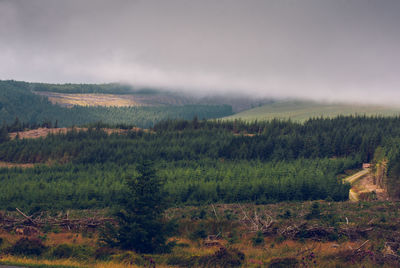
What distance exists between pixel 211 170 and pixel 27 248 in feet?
387

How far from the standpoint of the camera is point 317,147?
18338 cm

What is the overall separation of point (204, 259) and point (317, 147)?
15982cm

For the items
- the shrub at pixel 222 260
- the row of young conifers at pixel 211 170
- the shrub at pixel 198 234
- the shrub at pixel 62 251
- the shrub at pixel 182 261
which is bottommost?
the row of young conifers at pixel 211 170

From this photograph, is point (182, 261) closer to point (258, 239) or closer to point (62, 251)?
point (62, 251)

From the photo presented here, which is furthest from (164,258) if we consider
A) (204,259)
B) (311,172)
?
(311,172)

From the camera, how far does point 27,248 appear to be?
32.3 metres

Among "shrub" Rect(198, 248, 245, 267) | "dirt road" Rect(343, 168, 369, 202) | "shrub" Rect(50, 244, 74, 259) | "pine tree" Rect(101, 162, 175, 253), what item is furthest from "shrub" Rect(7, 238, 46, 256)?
"dirt road" Rect(343, 168, 369, 202)

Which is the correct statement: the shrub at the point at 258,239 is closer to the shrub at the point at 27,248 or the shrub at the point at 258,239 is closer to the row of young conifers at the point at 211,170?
the shrub at the point at 27,248

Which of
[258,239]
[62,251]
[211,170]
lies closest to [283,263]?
[258,239]

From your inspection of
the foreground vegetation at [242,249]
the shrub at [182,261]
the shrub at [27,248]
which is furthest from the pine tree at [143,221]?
the shrub at [27,248]

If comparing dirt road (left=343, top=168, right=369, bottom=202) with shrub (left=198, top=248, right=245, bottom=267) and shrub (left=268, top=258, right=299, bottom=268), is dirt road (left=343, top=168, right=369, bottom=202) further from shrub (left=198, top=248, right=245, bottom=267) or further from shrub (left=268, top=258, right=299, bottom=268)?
shrub (left=198, top=248, right=245, bottom=267)

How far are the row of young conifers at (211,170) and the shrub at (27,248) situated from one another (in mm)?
31442

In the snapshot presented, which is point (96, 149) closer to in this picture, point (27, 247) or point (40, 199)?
point (40, 199)

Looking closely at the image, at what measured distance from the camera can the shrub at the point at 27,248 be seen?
32.1 metres
